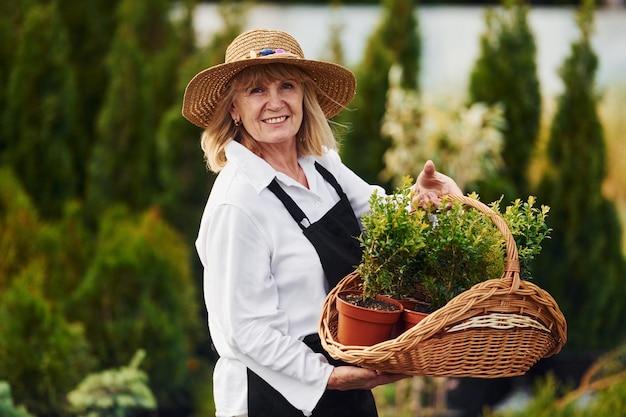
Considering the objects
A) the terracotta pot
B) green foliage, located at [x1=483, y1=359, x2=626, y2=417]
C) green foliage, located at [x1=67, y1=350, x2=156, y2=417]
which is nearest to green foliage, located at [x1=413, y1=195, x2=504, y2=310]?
the terracotta pot

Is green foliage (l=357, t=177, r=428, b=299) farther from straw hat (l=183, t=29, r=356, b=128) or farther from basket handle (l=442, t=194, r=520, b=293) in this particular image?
straw hat (l=183, t=29, r=356, b=128)

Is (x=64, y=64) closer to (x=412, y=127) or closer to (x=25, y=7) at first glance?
(x=25, y=7)

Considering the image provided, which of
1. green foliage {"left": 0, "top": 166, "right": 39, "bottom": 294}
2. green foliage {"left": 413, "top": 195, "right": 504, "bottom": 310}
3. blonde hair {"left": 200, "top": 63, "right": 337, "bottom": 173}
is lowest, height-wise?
green foliage {"left": 0, "top": 166, "right": 39, "bottom": 294}

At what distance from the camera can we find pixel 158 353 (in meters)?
4.52

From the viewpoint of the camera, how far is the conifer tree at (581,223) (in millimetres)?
5477

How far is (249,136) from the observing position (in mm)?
2471

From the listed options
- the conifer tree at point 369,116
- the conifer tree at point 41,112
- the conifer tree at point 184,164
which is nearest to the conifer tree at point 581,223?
the conifer tree at point 369,116

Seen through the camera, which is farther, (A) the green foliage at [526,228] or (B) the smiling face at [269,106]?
(B) the smiling face at [269,106]

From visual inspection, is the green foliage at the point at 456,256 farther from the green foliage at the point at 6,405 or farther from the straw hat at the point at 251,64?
the green foliage at the point at 6,405

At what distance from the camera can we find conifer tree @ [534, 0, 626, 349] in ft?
18.0

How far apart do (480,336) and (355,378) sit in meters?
0.32

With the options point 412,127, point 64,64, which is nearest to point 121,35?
point 64,64

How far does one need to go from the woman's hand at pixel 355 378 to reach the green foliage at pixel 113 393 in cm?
179

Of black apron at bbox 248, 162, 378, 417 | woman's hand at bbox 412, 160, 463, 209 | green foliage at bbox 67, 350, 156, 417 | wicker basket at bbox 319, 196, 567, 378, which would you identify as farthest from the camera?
green foliage at bbox 67, 350, 156, 417
